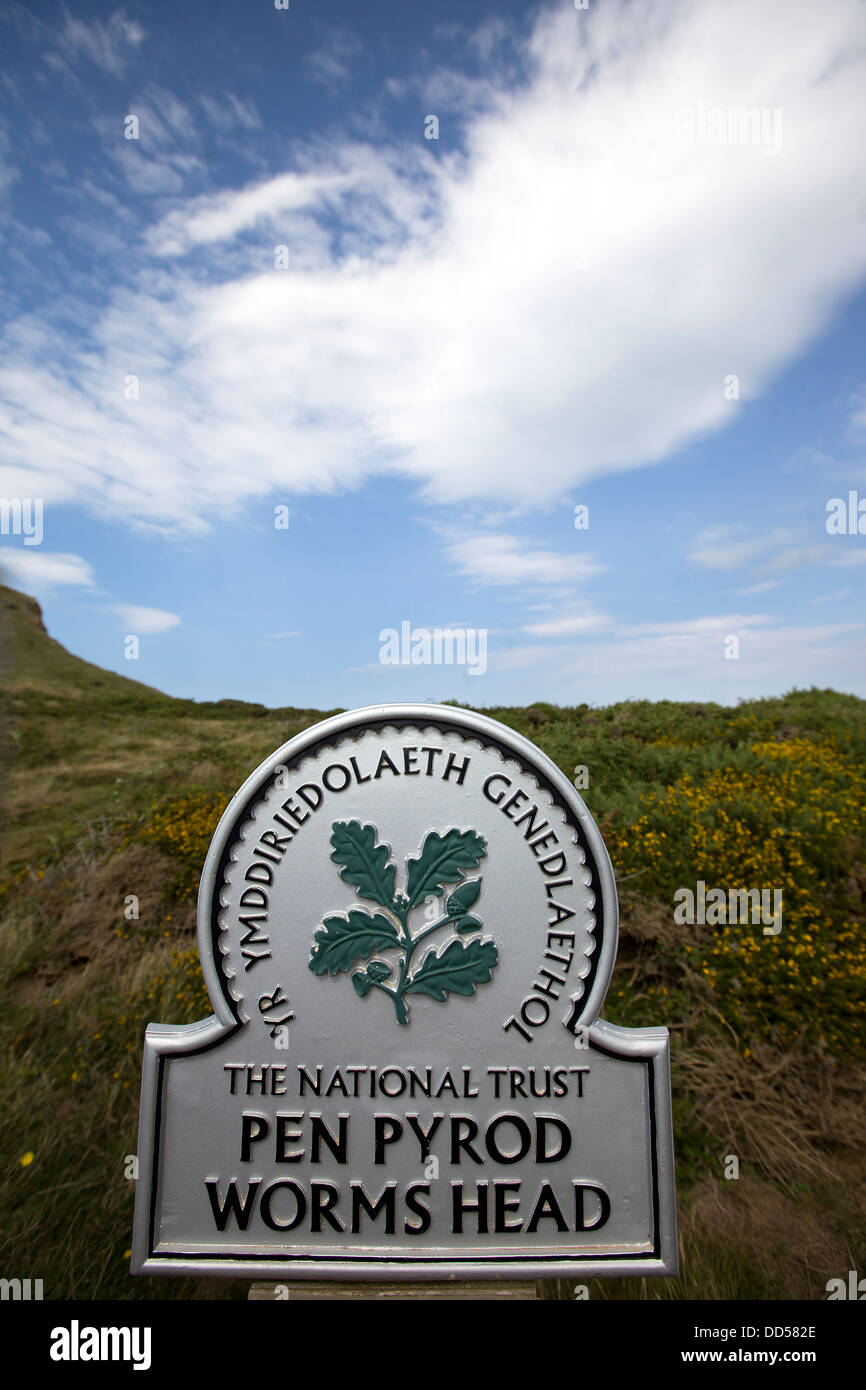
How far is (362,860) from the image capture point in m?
2.55

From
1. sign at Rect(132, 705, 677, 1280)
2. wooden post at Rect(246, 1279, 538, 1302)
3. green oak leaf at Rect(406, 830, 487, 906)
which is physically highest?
green oak leaf at Rect(406, 830, 487, 906)

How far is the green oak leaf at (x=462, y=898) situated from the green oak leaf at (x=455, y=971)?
0.36 feet

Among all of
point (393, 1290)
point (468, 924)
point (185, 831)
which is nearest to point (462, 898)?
point (468, 924)

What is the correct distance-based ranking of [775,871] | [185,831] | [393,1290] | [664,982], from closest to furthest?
1. [393,1290]
2. [664,982]
3. [775,871]
4. [185,831]

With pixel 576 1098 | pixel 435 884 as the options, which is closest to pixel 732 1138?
pixel 576 1098

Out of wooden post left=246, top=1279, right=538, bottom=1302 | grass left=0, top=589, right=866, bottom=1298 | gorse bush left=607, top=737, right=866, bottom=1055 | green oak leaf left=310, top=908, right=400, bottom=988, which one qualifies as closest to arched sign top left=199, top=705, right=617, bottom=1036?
green oak leaf left=310, top=908, right=400, bottom=988

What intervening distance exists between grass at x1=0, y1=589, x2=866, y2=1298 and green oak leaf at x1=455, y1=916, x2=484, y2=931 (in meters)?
1.63

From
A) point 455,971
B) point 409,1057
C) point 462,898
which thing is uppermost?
point 462,898

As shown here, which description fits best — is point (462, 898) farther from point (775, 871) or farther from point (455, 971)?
point (775, 871)

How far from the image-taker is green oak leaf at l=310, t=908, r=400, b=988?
8.24 feet

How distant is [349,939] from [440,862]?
0.41 meters

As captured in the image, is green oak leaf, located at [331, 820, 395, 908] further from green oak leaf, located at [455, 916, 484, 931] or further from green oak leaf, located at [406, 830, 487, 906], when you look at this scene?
green oak leaf, located at [455, 916, 484, 931]

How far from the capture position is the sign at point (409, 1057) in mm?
2445

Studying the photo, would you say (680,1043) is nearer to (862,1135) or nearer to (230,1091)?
(862,1135)
